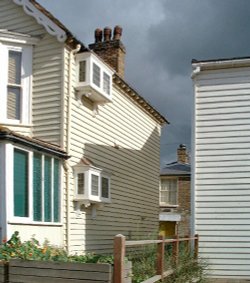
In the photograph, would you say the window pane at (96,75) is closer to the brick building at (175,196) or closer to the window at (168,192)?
the brick building at (175,196)

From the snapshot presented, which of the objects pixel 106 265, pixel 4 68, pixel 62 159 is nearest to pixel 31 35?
pixel 4 68

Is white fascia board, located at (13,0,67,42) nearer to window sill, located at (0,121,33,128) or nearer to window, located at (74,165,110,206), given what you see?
window sill, located at (0,121,33,128)

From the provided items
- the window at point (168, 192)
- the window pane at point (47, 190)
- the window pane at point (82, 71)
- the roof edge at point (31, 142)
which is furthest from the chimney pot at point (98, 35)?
the window at point (168, 192)

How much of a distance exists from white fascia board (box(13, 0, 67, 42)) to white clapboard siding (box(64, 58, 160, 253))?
20.6 inches

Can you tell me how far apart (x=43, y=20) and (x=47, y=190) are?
4.40m

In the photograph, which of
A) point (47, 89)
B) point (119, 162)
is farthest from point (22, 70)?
point (119, 162)

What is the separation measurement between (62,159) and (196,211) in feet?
12.1

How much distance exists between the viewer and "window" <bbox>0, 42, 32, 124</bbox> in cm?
1268

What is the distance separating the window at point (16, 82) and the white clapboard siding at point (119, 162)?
1058 mm

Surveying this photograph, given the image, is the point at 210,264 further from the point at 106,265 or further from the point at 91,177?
the point at 106,265

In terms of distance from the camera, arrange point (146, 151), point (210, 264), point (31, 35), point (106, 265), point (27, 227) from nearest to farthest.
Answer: point (106, 265) < point (27, 227) < point (210, 264) < point (31, 35) < point (146, 151)

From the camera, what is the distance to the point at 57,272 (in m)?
6.97

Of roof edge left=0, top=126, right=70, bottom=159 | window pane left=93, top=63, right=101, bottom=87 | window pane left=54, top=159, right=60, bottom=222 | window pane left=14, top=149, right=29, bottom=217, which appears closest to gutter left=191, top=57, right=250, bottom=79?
window pane left=93, top=63, right=101, bottom=87

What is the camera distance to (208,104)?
43.5 ft
